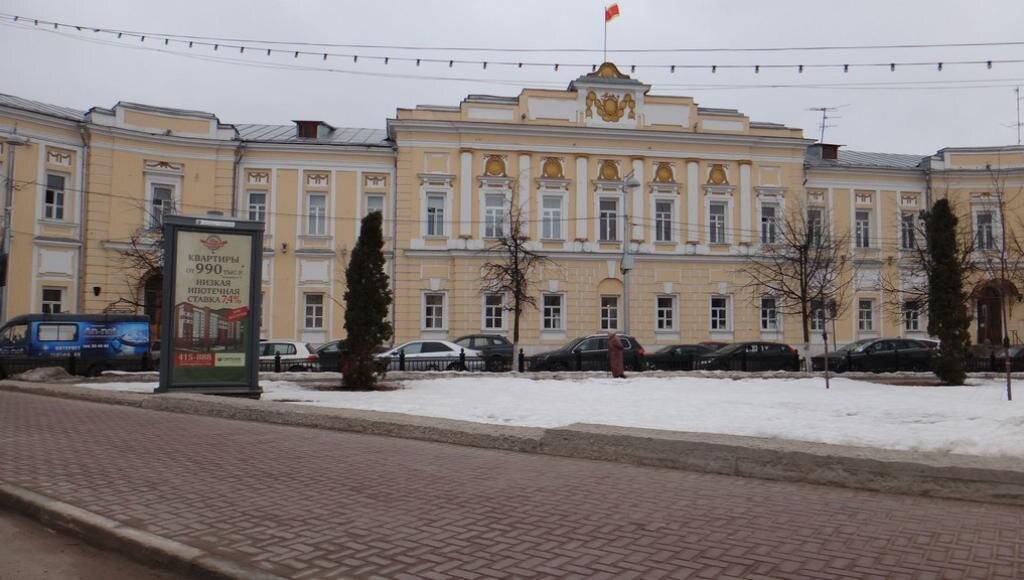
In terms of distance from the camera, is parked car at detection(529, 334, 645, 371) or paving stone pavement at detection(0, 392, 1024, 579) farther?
parked car at detection(529, 334, 645, 371)

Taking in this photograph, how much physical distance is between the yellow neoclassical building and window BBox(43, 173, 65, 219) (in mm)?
411

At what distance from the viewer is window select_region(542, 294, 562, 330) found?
36.9 meters

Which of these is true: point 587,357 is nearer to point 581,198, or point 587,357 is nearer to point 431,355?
point 431,355

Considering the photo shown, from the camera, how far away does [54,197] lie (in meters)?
32.9

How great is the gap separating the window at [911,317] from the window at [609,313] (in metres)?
13.7

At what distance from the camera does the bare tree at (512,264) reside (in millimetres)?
30578

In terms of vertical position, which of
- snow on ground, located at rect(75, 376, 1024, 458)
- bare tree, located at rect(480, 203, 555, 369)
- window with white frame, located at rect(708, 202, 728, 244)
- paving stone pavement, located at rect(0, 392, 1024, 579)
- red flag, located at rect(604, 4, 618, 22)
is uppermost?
red flag, located at rect(604, 4, 618, 22)

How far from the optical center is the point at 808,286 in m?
29.2

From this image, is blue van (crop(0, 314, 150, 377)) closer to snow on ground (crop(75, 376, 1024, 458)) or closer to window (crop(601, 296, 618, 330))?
snow on ground (crop(75, 376, 1024, 458))

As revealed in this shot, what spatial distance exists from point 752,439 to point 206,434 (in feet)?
23.1

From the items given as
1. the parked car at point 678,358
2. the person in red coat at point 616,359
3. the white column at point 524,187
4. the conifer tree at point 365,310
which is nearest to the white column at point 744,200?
the parked car at point 678,358

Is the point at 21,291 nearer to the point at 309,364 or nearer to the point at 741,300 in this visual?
the point at 309,364

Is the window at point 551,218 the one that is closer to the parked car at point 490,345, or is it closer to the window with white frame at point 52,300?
the parked car at point 490,345

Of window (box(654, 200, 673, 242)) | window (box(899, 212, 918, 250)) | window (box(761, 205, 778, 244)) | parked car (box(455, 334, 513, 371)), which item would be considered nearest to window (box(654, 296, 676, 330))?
window (box(654, 200, 673, 242))
